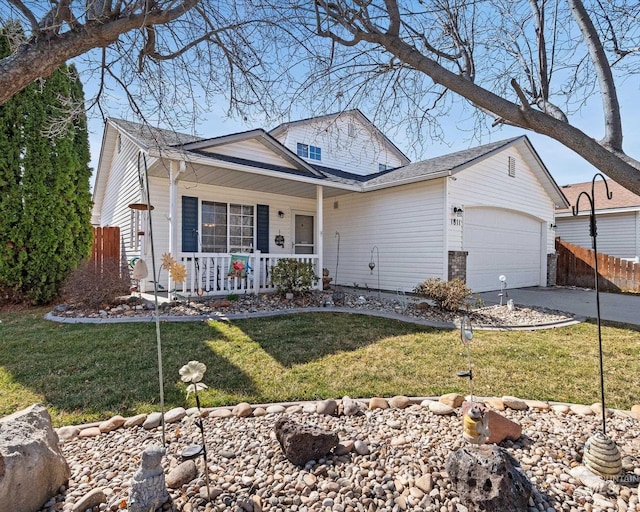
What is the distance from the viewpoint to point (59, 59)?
2.37 meters

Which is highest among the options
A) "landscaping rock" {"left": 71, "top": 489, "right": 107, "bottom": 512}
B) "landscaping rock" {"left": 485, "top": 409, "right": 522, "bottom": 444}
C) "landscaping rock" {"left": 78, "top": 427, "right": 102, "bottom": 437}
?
"landscaping rock" {"left": 485, "top": 409, "right": 522, "bottom": 444}

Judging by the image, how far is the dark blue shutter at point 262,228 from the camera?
1020 cm

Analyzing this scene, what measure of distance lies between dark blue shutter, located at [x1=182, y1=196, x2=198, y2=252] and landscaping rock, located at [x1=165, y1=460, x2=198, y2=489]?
7.53 metres

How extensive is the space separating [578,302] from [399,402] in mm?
8247

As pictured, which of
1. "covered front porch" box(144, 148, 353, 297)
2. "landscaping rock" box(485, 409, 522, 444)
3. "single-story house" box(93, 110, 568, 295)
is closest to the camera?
"landscaping rock" box(485, 409, 522, 444)

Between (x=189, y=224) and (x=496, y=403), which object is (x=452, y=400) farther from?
(x=189, y=224)

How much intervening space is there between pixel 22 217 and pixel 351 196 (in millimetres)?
8542

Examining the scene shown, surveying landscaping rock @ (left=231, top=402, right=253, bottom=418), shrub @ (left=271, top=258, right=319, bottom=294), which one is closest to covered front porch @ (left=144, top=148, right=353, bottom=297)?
shrub @ (left=271, top=258, right=319, bottom=294)

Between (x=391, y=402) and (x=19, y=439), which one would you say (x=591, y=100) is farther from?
(x=19, y=439)

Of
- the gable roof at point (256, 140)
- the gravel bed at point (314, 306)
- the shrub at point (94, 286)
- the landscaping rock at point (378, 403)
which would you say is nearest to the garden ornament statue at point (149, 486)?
the landscaping rock at point (378, 403)

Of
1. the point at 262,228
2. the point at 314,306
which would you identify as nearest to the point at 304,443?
the point at 314,306

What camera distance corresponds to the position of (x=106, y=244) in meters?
9.67

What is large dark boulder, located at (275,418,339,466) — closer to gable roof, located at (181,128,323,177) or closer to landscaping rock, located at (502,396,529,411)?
landscaping rock, located at (502,396,529,411)

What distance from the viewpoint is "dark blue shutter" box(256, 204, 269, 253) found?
10203 mm
